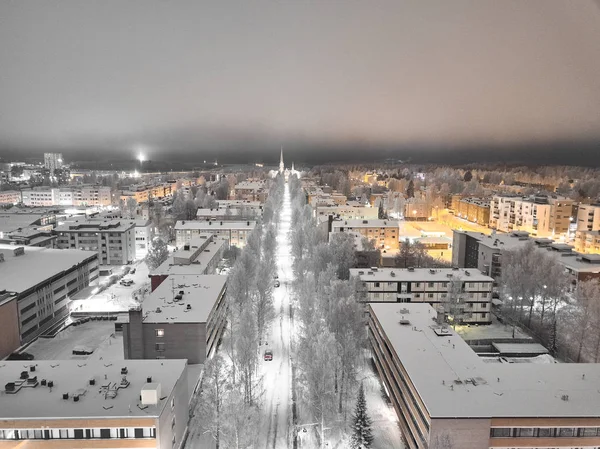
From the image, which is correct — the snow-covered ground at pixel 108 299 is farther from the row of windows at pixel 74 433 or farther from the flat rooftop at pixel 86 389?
the row of windows at pixel 74 433

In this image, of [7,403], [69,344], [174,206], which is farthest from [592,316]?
[174,206]

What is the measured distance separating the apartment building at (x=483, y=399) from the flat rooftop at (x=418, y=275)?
496 cm

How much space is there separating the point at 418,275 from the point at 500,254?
533cm

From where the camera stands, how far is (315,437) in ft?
29.2

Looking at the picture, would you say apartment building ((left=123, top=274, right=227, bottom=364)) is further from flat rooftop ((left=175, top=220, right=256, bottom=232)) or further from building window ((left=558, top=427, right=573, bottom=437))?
flat rooftop ((left=175, top=220, right=256, bottom=232))

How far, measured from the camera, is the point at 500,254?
18.5 meters

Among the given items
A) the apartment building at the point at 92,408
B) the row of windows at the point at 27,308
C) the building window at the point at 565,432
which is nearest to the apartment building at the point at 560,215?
the building window at the point at 565,432

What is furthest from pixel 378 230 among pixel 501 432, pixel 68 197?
pixel 68 197

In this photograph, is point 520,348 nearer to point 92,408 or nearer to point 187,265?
point 92,408

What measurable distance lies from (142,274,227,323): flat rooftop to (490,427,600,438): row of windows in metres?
6.97

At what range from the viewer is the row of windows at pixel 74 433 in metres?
7.00

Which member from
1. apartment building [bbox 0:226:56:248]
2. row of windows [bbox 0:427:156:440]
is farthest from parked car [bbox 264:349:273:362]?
apartment building [bbox 0:226:56:248]

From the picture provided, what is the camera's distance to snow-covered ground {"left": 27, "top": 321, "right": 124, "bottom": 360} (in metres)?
12.5

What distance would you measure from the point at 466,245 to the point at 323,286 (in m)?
9.82
